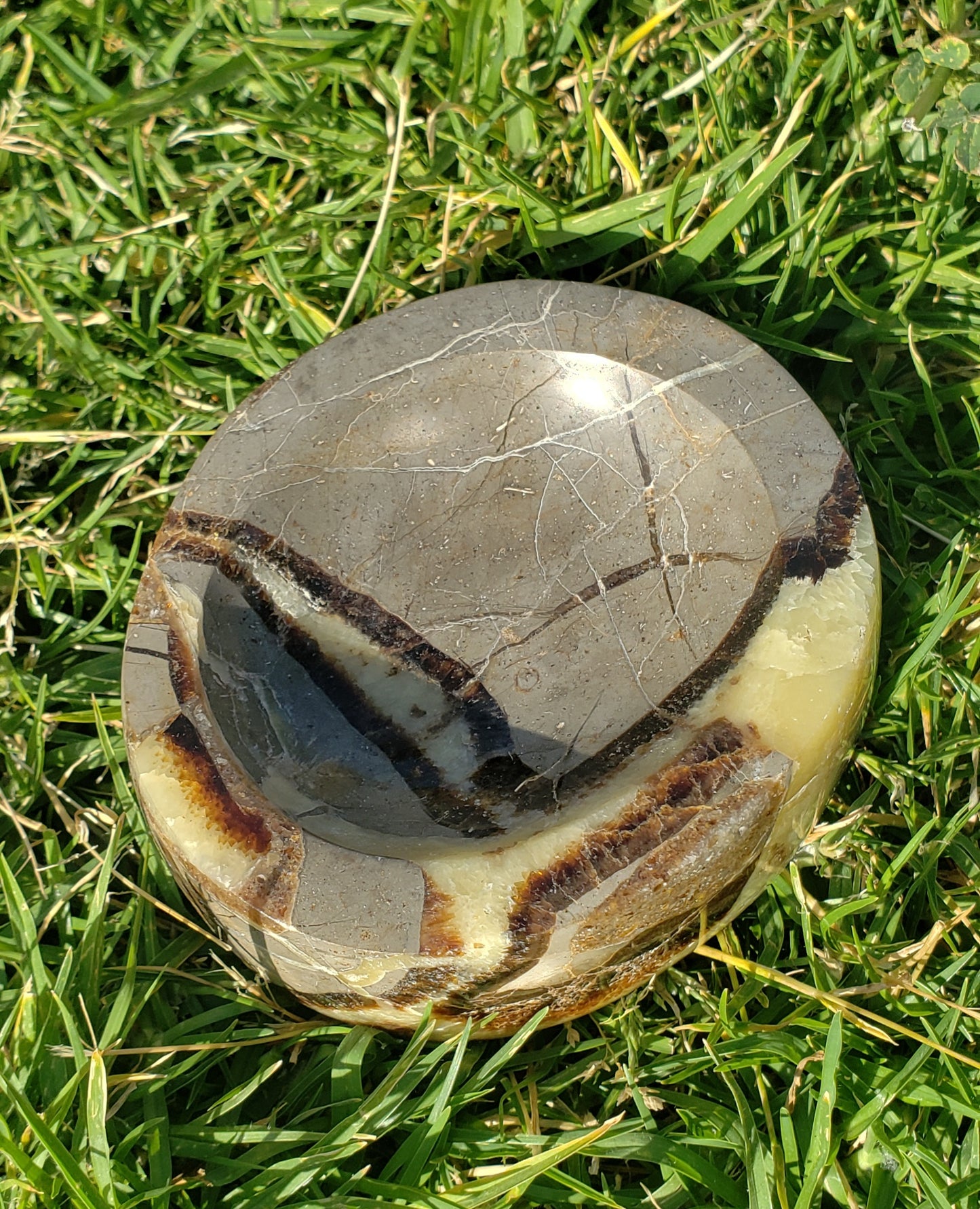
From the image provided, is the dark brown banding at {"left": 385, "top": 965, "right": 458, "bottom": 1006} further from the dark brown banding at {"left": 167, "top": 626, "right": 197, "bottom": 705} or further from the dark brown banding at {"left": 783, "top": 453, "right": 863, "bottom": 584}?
the dark brown banding at {"left": 783, "top": 453, "right": 863, "bottom": 584}

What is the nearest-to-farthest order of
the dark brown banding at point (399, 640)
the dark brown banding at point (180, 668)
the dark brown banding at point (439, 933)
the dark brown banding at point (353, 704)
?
the dark brown banding at point (439, 933) → the dark brown banding at point (180, 668) → the dark brown banding at point (353, 704) → the dark brown banding at point (399, 640)

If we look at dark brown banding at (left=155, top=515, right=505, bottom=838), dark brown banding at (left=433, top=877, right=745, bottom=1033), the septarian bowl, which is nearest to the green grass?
dark brown banding at (left=433, top=877, right=745, bottom=1033)

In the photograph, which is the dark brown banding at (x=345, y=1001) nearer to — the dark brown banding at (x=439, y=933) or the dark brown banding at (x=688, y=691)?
the dark brown banding at (x=439, y=933)

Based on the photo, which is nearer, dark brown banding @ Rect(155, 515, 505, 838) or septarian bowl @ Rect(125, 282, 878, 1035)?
septarian bowl @ Rect(125, 282, 878, 1035)

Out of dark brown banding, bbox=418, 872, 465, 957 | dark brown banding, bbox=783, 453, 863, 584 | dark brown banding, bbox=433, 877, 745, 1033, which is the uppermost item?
dark brown banding, bbox=783, 453, 863, 584

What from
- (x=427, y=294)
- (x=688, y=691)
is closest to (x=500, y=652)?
(x=688, y=691)

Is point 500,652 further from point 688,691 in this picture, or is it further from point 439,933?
point 439,933

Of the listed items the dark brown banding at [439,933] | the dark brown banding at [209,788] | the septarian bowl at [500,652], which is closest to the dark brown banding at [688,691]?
the septarian bowl at [500,652]
